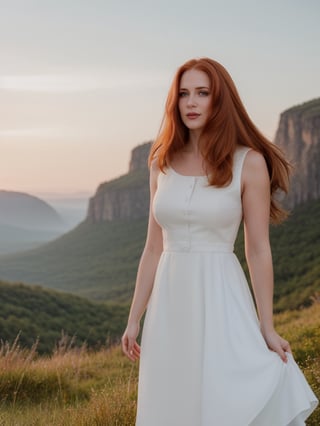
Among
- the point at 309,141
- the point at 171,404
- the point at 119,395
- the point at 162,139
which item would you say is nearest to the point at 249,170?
the point at 162,139

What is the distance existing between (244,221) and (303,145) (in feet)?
275

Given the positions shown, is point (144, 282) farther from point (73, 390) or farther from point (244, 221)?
point (73, 390)

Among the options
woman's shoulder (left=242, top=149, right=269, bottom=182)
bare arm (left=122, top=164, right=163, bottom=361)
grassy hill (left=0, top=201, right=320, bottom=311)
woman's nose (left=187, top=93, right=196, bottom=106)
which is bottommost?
grassy hill (left=0, top=201, right=320, bottom=311)

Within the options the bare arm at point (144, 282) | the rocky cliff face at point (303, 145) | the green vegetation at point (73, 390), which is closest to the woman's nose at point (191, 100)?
the bare arm at point (144, 282)

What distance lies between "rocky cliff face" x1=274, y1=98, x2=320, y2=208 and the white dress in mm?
71905

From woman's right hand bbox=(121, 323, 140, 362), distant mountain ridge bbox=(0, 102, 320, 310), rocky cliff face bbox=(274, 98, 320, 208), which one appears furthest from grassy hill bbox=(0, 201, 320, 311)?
woman's right hand bbox=(121, 323, 140, 362)

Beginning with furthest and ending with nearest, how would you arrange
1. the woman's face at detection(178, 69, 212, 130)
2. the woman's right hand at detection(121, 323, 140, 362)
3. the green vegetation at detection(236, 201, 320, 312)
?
1. the green vegetation at detection(236, 201, 320, 312)
2. the woman's right hand at detection(121, 323, 140, 362)
3. the woman's face at detection(178, 69, 212, 130)

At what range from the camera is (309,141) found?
8262 centimetres

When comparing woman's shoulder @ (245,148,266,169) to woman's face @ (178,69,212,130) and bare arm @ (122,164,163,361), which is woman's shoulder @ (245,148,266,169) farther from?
bare arm @ (122,164,163,361)

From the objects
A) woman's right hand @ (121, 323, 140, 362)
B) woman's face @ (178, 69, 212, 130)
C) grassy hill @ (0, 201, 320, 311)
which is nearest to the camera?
woman's face @ (178, 69, 212, 130)

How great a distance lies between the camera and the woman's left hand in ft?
9.23

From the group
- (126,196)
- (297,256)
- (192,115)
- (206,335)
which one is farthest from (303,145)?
(206,335)

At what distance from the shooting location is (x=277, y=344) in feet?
9.27

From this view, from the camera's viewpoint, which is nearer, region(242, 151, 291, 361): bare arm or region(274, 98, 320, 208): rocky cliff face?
region(242, 151, 291, 361): bare arm
